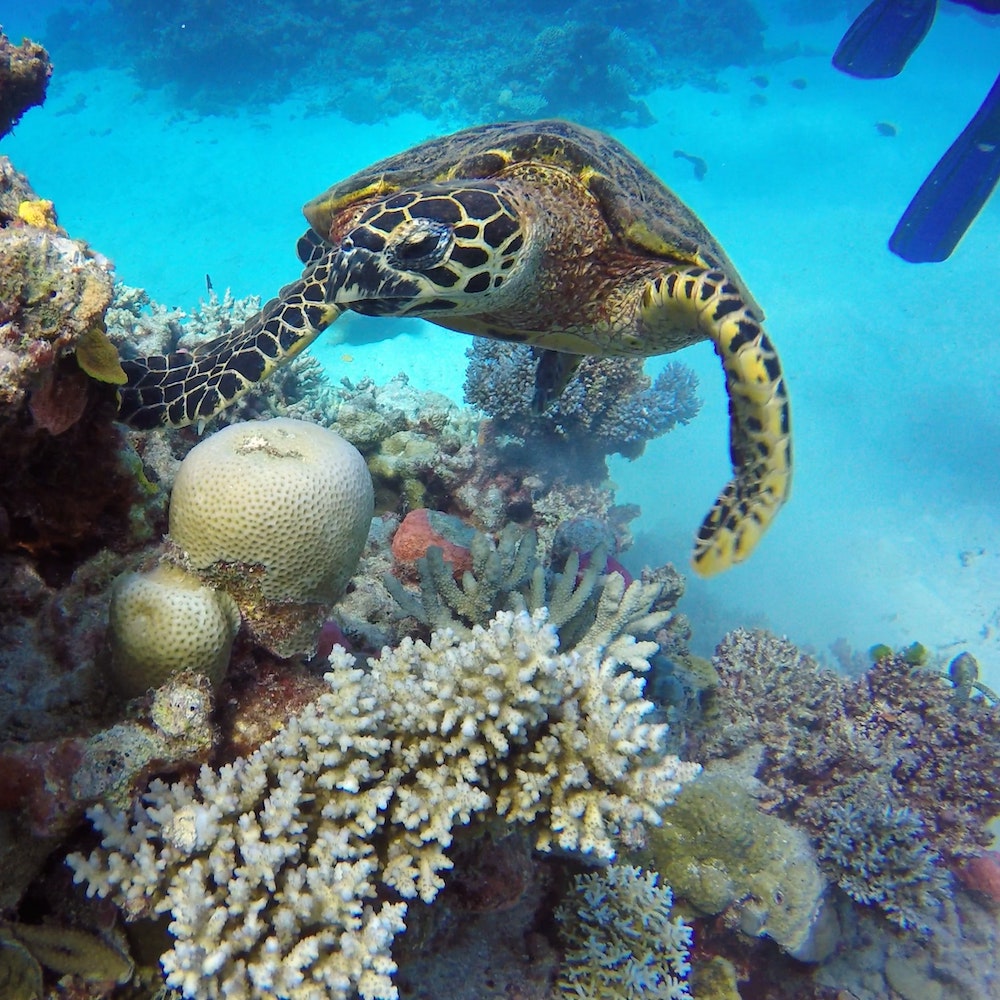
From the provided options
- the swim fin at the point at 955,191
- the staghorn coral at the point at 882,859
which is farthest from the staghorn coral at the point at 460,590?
the swim fin at the point at 955,191

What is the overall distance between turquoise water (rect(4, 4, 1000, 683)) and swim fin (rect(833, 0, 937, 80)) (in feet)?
20.0

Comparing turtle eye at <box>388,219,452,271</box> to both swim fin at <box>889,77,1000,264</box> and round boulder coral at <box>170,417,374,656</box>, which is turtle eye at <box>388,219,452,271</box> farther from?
swim fin at <box>889,77,1000,264</box>

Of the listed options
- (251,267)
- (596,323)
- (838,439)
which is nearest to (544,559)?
(596,323)

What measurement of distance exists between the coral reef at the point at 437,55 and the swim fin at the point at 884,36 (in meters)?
14.2

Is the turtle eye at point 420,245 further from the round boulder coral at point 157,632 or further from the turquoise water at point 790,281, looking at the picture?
the turquoise water at point 790,281

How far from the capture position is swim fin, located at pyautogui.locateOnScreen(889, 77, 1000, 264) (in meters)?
7.82

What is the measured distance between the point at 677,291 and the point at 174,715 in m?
2.62

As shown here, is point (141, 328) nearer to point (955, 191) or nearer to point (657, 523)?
point (657, 523)

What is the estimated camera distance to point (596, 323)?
136 inches

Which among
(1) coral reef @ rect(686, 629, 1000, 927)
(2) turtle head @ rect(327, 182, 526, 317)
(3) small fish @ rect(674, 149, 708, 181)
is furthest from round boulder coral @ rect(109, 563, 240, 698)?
(3) small fish @ rect(674, 149, 708, 181)

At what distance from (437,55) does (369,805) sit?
29.4m

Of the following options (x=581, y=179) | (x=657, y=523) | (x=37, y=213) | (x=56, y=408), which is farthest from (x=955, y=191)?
(x=56, y=408)

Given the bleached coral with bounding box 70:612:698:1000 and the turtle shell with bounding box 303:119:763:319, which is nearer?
the bleached coral with bounding box 70:612:698:1000

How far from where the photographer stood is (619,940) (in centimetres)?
255
